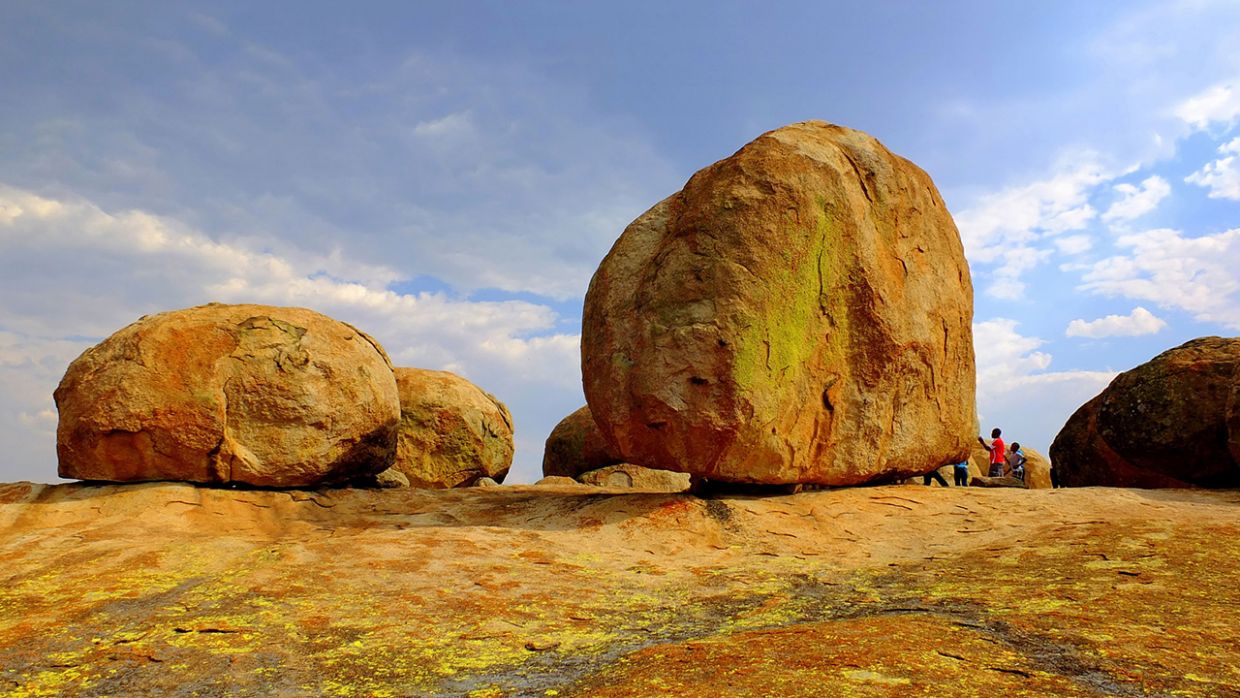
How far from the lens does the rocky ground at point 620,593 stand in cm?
417

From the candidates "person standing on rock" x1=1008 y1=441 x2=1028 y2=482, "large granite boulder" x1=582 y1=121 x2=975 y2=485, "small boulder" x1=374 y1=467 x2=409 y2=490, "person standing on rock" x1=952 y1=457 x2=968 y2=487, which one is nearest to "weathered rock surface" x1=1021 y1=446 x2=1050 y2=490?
"person standing on rock" x1=1008 y1=441 x2=1028 y2=482

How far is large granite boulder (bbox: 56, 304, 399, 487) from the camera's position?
9.38 metres

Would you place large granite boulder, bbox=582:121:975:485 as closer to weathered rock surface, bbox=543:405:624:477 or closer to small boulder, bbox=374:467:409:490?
small boulder, bbox=374:467:409:490

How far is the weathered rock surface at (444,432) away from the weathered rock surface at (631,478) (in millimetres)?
2911

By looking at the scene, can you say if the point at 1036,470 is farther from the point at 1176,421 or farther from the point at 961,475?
the point at 1176,421

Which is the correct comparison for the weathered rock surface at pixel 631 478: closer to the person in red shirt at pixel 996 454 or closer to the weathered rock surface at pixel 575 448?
the weathered rock surface at pixel 575 448

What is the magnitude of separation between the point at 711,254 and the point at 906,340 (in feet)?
8.15

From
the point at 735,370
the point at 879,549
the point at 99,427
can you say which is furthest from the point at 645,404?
the point at 99,427

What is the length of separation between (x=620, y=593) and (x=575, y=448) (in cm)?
1207

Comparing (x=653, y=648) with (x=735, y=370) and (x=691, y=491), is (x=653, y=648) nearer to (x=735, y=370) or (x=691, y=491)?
(x=735, y=370)

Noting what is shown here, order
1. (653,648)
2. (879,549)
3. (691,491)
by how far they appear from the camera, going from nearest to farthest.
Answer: (653,648) → (879,549) → (691,491)

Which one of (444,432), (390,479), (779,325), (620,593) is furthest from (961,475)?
(620,593)

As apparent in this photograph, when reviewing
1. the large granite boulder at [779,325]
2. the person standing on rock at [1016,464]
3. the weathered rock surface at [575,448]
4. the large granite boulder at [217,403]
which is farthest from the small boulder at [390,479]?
the person standing on rock at [1016,464]

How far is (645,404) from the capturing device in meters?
8.52
